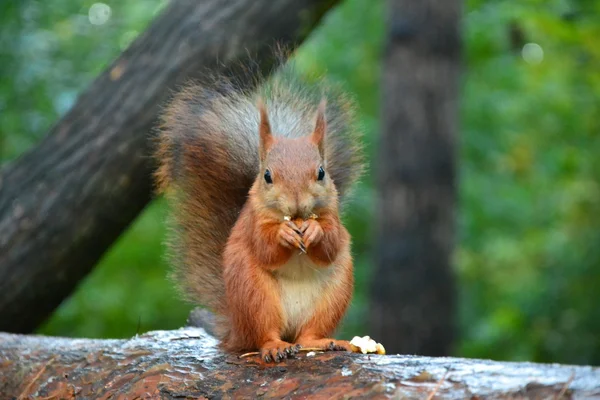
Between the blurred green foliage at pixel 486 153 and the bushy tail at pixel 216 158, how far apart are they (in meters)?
0.95

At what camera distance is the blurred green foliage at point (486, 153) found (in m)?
4.23

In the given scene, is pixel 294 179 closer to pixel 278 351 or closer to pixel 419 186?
pixel 278 351

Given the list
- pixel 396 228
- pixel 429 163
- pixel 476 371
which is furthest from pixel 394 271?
pixel 476 371

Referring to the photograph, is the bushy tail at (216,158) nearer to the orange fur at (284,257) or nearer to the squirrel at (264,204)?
the squirrel at (264,204)

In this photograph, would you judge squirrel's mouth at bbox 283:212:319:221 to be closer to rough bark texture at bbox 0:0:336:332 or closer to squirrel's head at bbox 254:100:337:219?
squirrel's head at bbox 254:100:337:219

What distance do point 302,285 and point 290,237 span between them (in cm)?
18

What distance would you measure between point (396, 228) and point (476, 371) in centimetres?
311

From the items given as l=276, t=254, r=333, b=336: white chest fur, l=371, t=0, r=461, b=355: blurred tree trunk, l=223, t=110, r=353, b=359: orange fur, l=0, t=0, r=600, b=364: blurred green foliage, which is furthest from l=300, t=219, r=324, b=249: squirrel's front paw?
l=371, t=0, r=461, b=355: blurred tree trunk

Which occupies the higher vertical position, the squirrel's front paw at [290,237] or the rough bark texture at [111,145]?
the rough bark texture at [111,145]

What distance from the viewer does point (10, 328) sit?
3.37 metres

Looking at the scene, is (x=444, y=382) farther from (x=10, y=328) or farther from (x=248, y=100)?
(x=10, y=328)

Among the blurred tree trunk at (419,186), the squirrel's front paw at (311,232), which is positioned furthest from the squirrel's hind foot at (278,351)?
the blurred tree trunk at (419,186)

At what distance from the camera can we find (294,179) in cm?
217

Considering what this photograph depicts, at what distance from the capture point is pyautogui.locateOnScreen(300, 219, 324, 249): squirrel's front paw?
2164mm
